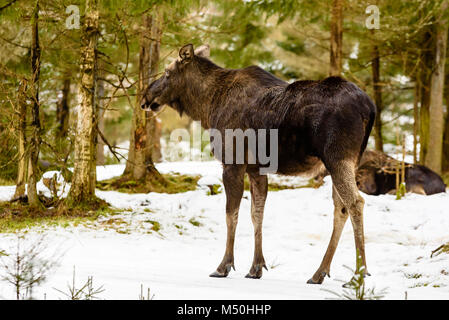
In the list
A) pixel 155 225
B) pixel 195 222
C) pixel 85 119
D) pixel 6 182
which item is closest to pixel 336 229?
pixel 155 225

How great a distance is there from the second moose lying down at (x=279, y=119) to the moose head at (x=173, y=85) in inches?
0.5

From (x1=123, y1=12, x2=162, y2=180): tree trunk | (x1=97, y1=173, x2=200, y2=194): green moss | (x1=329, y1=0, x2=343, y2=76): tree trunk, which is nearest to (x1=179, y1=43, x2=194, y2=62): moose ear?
(x1=123, y1=12, x2=162, y2=180): tree trunk

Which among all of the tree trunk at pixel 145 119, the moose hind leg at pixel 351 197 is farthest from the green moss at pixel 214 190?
the moose hind leg at pixel 351 197

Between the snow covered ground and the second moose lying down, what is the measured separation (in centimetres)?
73

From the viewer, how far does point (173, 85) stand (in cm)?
699

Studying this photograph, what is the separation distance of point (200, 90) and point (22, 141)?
4.40m

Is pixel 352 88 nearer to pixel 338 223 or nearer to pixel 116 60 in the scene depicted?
pixel 338 223

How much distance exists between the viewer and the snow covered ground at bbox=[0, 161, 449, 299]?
4.59 metres

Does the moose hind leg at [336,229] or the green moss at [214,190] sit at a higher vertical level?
the moose hind leg at [336,229]

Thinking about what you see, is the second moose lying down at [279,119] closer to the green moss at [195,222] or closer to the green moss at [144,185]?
the green moss at [195,222]

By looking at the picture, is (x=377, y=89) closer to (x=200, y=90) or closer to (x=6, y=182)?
(x=6, y=182)

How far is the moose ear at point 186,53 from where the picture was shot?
22.5 feet
